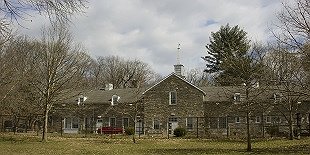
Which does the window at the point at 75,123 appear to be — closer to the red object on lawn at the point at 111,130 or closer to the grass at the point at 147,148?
the red object on lawn at the point at 111,130

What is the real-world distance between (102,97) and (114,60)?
2717cm

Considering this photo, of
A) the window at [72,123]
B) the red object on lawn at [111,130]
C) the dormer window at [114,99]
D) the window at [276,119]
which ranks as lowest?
the red object on lawn at [111,130]

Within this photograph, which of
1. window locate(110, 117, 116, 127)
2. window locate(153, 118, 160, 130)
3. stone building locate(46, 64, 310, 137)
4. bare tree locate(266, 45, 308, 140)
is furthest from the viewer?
window locate(110, 117, 116, 127)

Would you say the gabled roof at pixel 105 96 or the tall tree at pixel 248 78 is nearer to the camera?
the tall tree at pixel 248 78

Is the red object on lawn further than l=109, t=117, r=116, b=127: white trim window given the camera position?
No

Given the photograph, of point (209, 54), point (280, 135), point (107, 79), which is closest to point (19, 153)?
point (280, 135)

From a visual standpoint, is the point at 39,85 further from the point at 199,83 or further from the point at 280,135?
the point at 199,83

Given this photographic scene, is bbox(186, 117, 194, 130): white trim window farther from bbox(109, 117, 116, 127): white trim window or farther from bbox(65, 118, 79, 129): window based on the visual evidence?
bbox(65, 118, 79, 129): window

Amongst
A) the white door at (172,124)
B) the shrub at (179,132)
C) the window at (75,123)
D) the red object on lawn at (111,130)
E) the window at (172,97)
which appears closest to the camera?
the shrub at (179,132)

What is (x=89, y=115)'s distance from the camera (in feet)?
168

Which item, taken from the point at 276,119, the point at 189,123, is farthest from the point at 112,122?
the point at 276,119

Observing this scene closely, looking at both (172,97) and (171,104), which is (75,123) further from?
(172,97)

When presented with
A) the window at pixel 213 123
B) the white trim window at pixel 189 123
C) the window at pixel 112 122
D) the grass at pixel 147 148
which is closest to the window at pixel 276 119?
the window at pixel 213 123

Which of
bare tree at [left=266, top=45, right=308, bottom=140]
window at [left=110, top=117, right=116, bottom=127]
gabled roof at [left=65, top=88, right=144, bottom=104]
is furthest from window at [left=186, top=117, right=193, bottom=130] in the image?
bare tree at [left=266, top=45, right=308, bottom=140]
